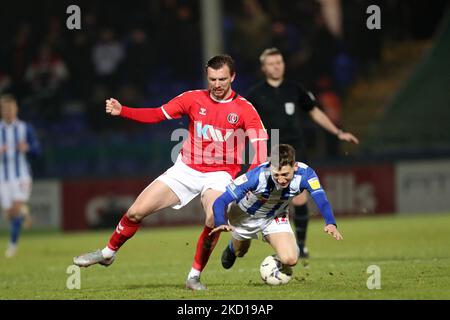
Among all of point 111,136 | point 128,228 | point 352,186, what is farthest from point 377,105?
point 128,228

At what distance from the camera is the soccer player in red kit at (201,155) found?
8328mm

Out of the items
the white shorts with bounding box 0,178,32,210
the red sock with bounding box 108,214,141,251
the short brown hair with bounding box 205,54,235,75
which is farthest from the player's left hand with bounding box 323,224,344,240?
the white shorts with bounding box 0,178,32,210

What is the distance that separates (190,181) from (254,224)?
0.65 meters

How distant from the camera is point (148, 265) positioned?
1145 cm

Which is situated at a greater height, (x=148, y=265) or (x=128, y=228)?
(x=128, y=228)

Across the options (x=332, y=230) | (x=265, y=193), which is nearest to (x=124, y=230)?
(x=265, y=193)

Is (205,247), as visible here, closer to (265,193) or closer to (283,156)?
(265,193)

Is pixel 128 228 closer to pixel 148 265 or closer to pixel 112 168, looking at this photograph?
pixel 148 265

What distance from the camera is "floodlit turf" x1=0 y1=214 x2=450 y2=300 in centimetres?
796

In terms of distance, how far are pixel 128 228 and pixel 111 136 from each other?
9.40 metres

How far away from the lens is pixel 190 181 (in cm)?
842

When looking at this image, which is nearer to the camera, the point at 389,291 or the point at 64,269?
the point at 389,291

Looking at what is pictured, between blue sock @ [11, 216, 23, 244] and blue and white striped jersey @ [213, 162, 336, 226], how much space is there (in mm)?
6358

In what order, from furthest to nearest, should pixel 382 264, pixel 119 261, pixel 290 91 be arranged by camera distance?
pixel 119 261, pixel 290 91, pixel 382 264
